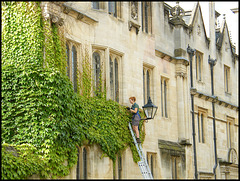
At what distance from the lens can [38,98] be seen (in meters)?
16.6

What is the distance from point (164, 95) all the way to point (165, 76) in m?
0.84

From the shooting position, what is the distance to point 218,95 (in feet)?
98.4

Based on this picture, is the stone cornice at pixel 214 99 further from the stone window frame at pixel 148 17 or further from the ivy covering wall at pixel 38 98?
the ivy covering wall at pixel 38 98

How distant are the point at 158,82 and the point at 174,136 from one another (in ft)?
8.77

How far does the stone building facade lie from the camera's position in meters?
19.3

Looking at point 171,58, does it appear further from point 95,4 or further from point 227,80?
point 227,80

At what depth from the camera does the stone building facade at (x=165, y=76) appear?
63.2ft

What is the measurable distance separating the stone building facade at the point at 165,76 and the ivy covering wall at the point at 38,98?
69 centimetres

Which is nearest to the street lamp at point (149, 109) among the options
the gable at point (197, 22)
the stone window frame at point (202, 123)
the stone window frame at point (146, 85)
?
the stone window frame at point (146, 85)

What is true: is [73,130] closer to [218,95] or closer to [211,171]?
[211,171]

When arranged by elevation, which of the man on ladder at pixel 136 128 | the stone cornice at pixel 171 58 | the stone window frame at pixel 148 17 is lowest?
the man on ladder at pixel 136 128

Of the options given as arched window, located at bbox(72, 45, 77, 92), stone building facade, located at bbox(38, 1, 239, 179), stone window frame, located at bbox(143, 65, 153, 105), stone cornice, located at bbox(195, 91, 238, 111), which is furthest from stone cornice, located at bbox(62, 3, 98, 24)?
stone cornice, located at bbox(195, 91, 238, 111)

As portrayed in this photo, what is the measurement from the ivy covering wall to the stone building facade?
69cm

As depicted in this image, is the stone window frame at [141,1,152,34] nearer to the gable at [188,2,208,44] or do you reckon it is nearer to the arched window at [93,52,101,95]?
the arched window at [93,52,101,95]
